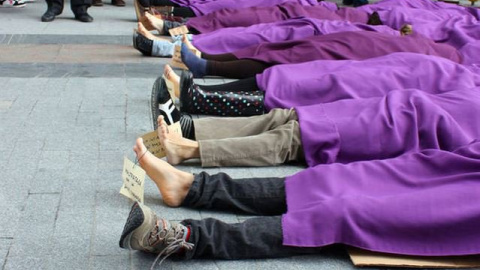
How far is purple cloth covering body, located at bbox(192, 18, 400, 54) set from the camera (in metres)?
4.96

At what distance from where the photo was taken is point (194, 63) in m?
4.42

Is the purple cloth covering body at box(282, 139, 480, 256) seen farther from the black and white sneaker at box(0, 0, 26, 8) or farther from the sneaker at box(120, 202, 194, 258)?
the black and white sneaker at box(0, 0, 26, 8)

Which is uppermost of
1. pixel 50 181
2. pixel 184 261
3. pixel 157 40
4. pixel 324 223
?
pixel 324 223

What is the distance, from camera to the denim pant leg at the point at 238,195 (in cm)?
257

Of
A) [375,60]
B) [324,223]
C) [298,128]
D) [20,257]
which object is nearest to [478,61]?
[375,60]

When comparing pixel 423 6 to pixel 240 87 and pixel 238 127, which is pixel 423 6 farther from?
pixel 238 127

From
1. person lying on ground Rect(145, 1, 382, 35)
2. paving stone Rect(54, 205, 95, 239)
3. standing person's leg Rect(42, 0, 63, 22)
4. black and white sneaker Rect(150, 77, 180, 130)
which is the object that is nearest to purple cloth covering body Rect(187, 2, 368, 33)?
person lying on ground Rect(145, 1, 382, 35)

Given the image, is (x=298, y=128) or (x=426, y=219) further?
(x=298, y=128)

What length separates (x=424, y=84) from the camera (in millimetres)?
3598

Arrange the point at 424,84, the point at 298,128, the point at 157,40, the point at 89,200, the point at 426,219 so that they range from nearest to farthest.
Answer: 1. the point at 426,219
2. the point at 89,200
3. the point at 298,128
4. the point at 424,84
5. the point at 157,40

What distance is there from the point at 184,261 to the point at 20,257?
53cm

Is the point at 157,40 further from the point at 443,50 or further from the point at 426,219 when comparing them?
the point at 426,219

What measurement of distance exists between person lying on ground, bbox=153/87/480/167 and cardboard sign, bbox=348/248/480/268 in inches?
28.8

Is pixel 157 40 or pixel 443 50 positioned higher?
pixel 443 50
